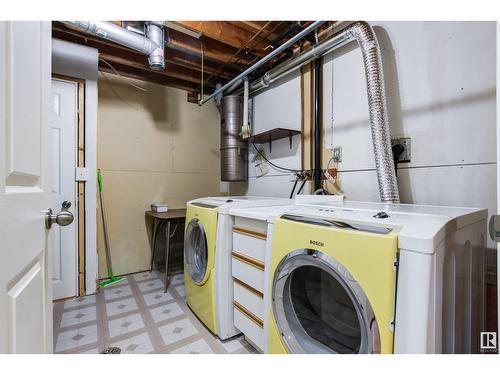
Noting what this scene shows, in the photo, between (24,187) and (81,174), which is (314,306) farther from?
(81,174)

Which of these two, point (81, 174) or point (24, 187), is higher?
point (81, 174)

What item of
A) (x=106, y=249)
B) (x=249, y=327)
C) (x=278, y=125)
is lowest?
(x=249, y=327)

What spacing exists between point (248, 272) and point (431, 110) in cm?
154

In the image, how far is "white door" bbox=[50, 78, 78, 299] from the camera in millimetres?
2166

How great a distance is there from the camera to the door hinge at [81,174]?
2266 millimetres

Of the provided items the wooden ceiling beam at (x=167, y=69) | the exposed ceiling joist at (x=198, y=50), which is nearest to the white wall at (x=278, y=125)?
the exposed ceiling joist at (x=198, y=50)

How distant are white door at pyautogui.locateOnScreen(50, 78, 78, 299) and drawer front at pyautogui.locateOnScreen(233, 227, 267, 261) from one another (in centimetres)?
176

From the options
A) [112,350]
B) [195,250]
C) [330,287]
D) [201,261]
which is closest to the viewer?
[330,287]

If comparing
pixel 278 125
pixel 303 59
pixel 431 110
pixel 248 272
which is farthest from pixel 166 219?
pixel 431 110

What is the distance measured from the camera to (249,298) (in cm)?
144

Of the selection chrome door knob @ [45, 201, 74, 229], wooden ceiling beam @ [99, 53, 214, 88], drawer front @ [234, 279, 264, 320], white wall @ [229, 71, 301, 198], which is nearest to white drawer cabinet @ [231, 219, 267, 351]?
drawer front @ [234, 279, 264, 320]

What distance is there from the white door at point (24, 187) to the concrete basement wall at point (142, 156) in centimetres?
211

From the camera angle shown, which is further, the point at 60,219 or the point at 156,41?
the point at 156,41

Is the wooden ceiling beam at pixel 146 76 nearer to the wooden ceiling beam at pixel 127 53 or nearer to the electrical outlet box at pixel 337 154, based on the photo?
the wooden ceiling beam at pixel 127 53
